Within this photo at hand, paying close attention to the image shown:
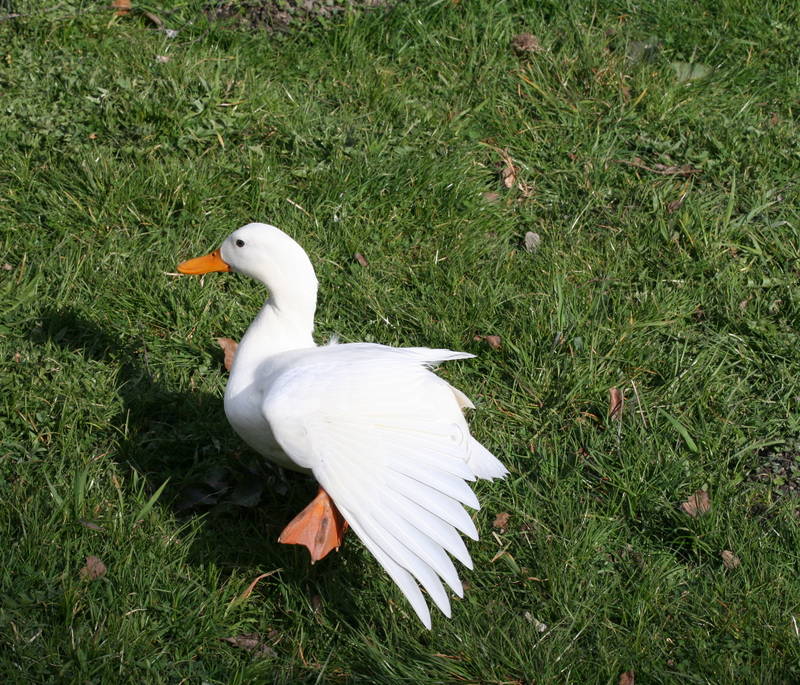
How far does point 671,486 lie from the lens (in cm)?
313

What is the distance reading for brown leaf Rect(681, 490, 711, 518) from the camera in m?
3.07

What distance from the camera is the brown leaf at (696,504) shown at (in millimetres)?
3074

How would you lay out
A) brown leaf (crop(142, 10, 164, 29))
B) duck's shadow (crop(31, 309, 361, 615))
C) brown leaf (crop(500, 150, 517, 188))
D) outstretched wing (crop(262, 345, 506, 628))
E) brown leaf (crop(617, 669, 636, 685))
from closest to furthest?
outstretched wing (crop(262, 345, 506, 628)) < brown leaf (crop(617, 669, 636, 685)) < duck's shadow (crop(31, 309, 361, 615)) < brown leaf (crop(500, 150, 517, 188)) < brown leaf (crop(142, 10, 164, 29))

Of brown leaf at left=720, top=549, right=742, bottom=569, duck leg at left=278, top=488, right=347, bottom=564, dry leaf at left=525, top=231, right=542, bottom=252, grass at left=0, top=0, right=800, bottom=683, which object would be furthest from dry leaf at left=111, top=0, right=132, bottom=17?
brown leaf at left=720, top=549, right=742, bottom=569

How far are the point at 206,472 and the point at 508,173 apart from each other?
6.72ft

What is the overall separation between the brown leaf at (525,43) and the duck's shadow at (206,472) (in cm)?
236

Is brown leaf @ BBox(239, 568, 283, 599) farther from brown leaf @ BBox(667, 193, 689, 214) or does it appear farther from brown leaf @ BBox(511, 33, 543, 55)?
brown leaf @ BBox(511, 33, 543, 55)

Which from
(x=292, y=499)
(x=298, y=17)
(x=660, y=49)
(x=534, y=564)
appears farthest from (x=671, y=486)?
(x=298, y=17)

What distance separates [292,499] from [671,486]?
4.14 feet

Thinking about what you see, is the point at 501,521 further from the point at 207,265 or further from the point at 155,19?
the point at 155,19

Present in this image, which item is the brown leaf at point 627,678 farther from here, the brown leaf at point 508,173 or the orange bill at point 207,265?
the brown leaf at point 508,173

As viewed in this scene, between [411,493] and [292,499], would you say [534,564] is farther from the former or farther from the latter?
[292,499]

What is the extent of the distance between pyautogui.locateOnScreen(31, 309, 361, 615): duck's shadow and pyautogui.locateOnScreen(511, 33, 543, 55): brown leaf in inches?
92.9

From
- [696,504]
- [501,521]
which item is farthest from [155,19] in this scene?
[696,504]
